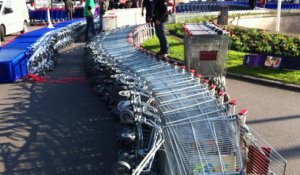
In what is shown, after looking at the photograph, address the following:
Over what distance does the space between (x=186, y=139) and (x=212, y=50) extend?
3642 mm

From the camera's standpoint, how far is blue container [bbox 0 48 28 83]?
9992mm

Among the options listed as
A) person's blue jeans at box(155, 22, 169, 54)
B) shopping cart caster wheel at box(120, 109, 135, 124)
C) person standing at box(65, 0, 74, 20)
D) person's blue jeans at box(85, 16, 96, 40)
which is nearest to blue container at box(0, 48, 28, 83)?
person's blue jeans at box(155, 22, 169, 54)

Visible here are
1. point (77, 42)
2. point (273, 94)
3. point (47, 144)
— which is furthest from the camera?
point (77, 42)

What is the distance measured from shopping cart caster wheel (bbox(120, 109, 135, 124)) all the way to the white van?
14.7m

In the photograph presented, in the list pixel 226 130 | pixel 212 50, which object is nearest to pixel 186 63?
pixel 212 50

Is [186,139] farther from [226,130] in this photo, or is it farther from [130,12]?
[130,12]

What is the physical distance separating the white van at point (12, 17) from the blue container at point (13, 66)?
26.7 feet

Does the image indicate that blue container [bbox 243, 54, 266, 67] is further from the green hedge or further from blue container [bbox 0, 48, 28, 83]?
blue container [bbox 0, 48, 28, 83]

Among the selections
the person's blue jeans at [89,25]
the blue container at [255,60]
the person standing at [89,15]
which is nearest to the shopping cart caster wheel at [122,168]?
the blue container at [255,60]

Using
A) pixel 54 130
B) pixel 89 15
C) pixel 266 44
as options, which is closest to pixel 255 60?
pixel 266 44

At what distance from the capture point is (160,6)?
398 inches

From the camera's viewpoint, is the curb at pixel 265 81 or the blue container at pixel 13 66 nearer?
the curb at pixel 265 81

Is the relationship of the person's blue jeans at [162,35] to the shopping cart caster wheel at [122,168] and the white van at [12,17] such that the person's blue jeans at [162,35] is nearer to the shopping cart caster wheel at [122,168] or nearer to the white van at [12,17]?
the shopping cart caster wheel at [122,168]

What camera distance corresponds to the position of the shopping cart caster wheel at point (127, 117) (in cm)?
483
